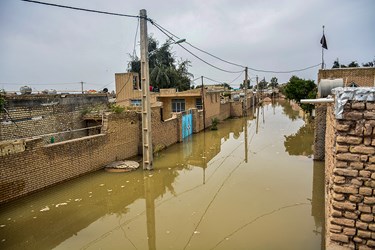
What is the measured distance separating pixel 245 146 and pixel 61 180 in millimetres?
9903

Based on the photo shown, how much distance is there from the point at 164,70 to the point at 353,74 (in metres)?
24.8

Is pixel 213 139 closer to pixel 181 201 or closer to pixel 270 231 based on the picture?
pixel 181 201

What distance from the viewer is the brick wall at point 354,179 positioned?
3.04 m

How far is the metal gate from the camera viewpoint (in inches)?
695

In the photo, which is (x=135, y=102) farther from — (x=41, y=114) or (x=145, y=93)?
(x=145, y=93)

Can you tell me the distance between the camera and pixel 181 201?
764 centimetres

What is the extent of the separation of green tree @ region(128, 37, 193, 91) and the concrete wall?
63.1 feet

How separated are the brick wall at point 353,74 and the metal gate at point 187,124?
31.3 ft

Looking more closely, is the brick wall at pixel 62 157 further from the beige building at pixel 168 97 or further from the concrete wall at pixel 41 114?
the beige building at pixel 168 97

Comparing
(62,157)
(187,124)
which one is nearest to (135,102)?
(187,124)

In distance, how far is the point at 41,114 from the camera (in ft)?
44.0

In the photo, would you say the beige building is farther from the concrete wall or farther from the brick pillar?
the brick pillar

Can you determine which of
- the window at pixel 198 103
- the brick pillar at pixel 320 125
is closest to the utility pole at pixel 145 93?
the brick pillar at pixel 320 125

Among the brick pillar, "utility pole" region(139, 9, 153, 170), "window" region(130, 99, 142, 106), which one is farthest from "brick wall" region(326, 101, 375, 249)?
"window" region(130, 99, 142, 106)
